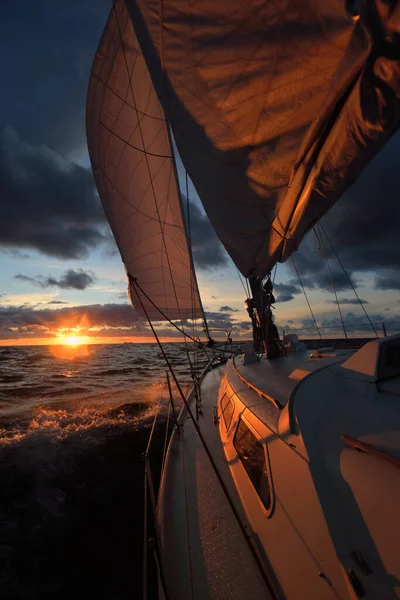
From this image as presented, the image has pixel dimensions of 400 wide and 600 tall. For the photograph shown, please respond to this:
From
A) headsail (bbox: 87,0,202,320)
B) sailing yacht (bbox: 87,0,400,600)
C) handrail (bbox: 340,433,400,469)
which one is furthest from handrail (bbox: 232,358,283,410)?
headsail (bbox: 87,0,202,320)

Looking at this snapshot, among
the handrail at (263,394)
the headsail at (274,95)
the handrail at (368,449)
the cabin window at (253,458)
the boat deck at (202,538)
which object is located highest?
the headsail at (274,95)

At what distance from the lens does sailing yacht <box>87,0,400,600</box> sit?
1.72m

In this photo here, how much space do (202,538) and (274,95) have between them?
4.41 m

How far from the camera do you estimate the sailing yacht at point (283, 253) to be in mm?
1722

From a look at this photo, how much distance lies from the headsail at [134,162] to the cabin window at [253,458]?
9.68ft

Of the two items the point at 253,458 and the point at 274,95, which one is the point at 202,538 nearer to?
the point at 253,458

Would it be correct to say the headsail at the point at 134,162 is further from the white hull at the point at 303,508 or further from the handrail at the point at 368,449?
the handrail at the point at 368,449

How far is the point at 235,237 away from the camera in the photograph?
427 cm

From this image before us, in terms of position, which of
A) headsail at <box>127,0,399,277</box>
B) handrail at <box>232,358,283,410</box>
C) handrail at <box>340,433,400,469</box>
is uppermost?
headsail at <box>127,0,399,277</box>

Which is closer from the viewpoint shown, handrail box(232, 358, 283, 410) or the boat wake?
handrail box(232, 358, 283, 410)

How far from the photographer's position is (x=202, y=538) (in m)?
2.71

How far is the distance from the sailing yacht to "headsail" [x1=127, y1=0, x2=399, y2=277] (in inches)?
0.5

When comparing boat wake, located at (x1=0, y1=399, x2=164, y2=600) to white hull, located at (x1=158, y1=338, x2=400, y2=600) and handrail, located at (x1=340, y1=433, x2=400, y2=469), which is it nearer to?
white hull, located at (x1=158, y1=338, x2=400, y2=600)

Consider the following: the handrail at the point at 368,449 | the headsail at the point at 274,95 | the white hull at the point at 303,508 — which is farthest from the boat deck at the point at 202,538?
the headsail at the point at 274,95
